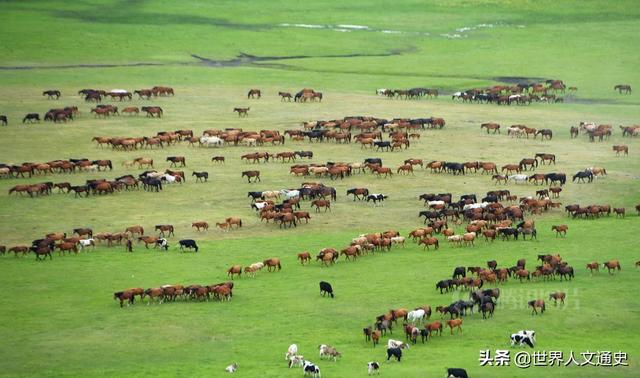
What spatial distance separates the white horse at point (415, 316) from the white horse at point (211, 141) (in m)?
26.6

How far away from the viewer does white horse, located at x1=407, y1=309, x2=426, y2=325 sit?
104 feet

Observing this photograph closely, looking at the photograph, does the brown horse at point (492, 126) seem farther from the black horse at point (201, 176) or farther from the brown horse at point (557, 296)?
the brown horse at point (557, 296)

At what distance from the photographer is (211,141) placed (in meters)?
56.7

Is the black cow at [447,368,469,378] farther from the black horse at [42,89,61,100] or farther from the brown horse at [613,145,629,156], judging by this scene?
the black horse at [42,89,61,100]

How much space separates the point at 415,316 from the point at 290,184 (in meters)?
18.3

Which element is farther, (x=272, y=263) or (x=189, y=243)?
(x=189, y=243)

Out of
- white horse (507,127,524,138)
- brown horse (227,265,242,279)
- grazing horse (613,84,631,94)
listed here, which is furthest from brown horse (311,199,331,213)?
grazing horse (613,84,631,94)

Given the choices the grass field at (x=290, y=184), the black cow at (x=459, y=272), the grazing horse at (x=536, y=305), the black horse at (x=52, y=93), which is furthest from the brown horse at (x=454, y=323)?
the black horse at (x=52, y=93)

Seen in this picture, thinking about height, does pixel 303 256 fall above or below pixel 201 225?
below

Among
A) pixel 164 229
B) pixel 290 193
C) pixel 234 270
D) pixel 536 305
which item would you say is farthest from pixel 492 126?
pixel 536 305

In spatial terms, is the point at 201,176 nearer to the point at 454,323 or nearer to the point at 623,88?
the point at 454,323

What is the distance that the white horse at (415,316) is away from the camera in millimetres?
31703

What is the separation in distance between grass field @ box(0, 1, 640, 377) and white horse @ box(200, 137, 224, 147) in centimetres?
94

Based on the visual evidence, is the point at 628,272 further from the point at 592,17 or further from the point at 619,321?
the point at 592,17
